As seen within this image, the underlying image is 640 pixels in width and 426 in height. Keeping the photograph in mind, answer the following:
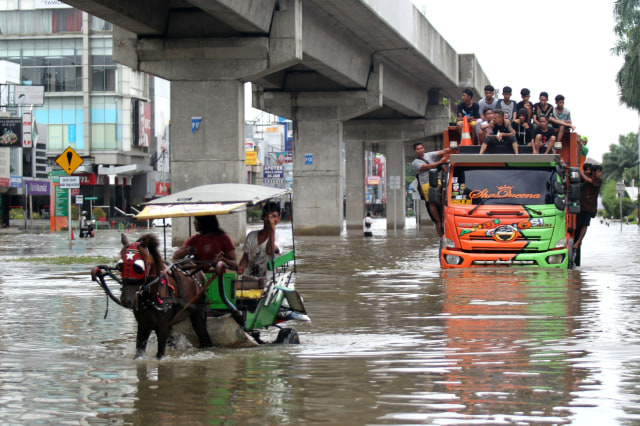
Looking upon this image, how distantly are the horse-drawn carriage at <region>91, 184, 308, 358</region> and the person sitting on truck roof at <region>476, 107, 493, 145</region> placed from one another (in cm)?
1046

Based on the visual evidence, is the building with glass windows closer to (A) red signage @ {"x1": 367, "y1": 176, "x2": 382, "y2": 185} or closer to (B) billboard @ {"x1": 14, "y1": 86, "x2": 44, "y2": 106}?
(B) billboard @ {"x1": 14, "y1": 86, "x2": 44, "y2": 106}

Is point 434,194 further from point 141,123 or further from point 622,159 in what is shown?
point 622,159

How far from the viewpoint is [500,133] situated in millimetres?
20547

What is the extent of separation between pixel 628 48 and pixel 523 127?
49695 millimetres

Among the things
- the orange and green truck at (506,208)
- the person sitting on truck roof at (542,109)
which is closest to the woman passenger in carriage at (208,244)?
the orange and green truck at (506,208)

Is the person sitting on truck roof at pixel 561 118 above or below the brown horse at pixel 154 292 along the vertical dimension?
above

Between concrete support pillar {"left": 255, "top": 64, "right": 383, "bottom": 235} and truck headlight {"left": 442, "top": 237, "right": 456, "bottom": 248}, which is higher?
concrete support pillar {"left": 255, "top": 64, "right": 383, "bottom": 235}

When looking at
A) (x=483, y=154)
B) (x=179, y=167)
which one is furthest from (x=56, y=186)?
(x=483, y=154)

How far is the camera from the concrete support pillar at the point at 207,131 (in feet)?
105

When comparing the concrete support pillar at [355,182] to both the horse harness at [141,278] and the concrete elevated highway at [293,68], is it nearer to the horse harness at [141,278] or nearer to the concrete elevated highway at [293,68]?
the concrete elevated highway at [293,68]

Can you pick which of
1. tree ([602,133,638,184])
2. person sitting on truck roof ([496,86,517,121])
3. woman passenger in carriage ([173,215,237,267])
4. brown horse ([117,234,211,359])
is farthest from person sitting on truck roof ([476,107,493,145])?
tree ([602,133,638,184])

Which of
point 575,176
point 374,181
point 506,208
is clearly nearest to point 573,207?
point 575,176

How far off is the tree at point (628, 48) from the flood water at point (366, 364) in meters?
53.2

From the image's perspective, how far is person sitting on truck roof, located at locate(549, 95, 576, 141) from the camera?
21609 mm
